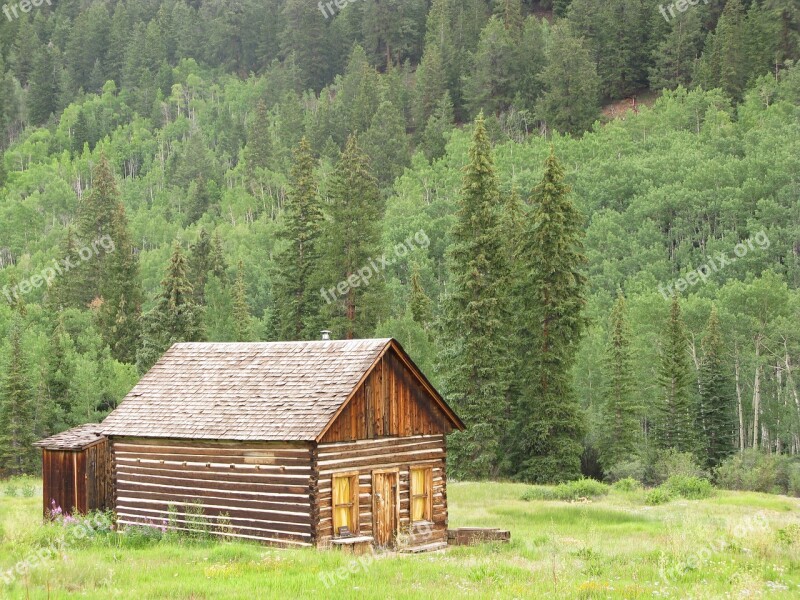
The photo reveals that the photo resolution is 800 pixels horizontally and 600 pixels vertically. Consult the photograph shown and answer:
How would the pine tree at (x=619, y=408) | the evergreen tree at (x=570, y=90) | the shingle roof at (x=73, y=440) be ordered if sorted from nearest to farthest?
1. the shingle roof at (x=73, y=440)
2. the pine tree at (x=619, y=408)
3. the evergreen tree at (x=570, y=90)

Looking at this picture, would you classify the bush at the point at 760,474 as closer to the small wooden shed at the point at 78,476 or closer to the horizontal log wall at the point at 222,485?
the horizontal log wall at the point at 222,485

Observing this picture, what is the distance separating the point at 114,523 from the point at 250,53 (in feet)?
565

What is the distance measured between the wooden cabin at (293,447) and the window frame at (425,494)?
3 cm

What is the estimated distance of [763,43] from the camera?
117250 millimetres

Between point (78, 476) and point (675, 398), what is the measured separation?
36.7 metres

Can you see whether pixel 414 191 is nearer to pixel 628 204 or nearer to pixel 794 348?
pixel 628 204

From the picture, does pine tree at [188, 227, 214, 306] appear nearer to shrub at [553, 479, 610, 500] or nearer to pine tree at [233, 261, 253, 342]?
pine tree at [233, 261, 253, 342]

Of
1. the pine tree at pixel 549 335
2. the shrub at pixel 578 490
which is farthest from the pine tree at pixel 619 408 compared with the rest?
the shrub at pixel 578 490

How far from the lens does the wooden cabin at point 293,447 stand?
23797 mm

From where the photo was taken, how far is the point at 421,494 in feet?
86.7

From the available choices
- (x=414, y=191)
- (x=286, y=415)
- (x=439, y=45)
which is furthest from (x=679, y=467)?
(x=439, y=45)

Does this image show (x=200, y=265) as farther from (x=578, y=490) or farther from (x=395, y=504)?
(x=395, y=504)

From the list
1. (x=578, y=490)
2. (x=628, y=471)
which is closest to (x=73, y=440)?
(x=578, y=490)

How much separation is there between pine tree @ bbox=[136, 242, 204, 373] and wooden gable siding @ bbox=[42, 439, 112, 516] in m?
24.7
